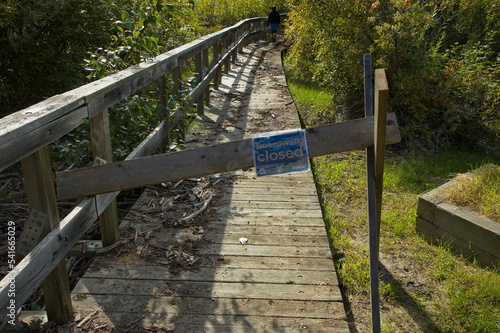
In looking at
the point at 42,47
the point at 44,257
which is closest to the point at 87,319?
the point at 44,257

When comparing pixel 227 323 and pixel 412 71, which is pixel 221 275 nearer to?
pixel 227 323

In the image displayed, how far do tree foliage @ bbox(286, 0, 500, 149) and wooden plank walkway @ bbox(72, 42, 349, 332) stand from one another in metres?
2.67

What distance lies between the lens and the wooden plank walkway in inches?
106

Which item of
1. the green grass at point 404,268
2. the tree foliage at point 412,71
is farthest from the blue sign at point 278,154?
the tree foliage at point 412,71

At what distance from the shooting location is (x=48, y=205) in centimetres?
229

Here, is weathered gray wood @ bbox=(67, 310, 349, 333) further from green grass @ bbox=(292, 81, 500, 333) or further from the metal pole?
green grass @ bbox=(292, 81, 500, 333)

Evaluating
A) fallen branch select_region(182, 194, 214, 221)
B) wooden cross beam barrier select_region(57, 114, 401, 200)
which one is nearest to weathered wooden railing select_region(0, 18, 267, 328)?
wooden cross beam barrier select_region(57, 114, 401, 200)

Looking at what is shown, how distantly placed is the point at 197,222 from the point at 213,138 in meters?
2.70

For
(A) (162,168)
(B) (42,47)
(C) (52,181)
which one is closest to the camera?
(C) (52,181)

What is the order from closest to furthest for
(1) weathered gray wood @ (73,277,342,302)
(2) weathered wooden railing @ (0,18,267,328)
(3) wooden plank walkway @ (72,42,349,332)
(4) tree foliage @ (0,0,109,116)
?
(2) weathered wooden railing @ (0,18,267,328), (3) wooden plank walkway @ (72,42,349,332), (1) weathered gray wood @ (73,277,342,302), (4) tree foliage @ (0,0,109,116)

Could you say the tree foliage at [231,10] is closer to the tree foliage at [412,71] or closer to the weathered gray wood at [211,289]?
the tree foliage at [412,71]

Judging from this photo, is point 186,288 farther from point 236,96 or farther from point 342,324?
point 236,96

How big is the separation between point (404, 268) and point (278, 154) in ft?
6.24

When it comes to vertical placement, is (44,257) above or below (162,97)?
below
